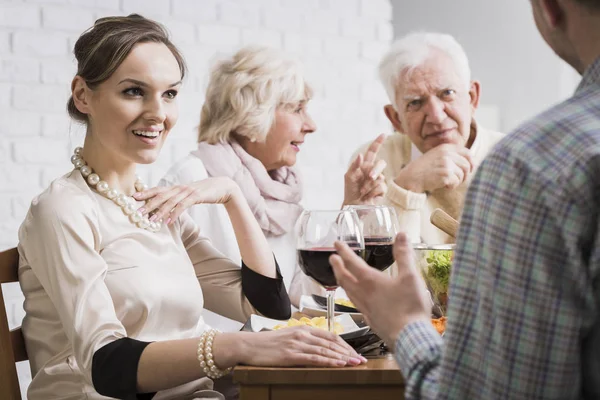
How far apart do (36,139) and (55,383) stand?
1.76m

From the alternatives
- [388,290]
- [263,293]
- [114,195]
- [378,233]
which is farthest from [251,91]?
[388,290]

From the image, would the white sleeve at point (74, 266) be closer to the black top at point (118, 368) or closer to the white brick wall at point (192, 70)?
the black top at point (118, 368)

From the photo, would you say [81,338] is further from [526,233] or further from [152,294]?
[526,233]

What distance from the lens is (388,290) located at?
2.77 feet

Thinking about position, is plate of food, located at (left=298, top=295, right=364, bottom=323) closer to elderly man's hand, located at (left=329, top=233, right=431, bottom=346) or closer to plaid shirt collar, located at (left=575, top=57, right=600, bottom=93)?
elderly man's hand, located at (left=329, top=233, right=431, bottom=346)

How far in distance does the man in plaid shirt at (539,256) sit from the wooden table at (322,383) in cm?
34

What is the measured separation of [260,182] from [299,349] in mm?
1868

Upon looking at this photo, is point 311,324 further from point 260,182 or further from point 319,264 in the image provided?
point 260,182

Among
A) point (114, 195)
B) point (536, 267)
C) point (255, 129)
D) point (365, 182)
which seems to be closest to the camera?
point (536, 267)

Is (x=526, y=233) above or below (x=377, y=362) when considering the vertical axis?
above

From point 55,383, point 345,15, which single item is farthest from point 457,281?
point 345,15

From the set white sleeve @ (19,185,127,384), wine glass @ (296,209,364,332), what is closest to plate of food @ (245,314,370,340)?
wine glass @ (296,209,364,332)

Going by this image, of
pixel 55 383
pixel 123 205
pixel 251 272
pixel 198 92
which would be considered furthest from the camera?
pixel 198 92

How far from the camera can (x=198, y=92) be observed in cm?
336
